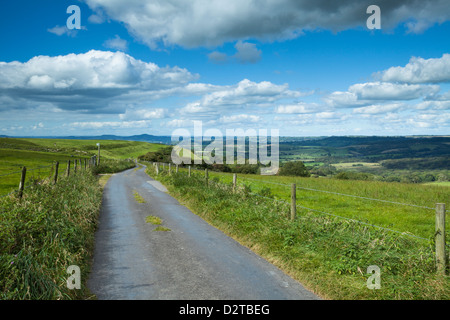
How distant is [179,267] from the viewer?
7.83m

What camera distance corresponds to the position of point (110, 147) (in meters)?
141

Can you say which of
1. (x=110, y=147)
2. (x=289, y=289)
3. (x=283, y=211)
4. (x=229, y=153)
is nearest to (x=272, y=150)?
(x=229, y=153)

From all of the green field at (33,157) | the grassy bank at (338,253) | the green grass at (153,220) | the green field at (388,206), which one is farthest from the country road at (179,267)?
the green field at (33,157)

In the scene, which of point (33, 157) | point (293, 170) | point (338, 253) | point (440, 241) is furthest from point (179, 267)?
point (33, 157)

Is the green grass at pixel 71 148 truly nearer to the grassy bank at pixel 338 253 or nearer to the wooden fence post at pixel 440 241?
the grassy bank at pixel 338 253

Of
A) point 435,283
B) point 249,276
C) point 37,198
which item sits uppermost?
point 37,198

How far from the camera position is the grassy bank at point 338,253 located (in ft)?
20.1

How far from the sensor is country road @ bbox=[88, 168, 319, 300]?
20.9 feet

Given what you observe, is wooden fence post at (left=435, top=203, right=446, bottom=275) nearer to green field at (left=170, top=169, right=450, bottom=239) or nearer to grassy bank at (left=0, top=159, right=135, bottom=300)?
green field at (left=170, top=169, right=450, bottom=239)

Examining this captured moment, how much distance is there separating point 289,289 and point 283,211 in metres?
5.12

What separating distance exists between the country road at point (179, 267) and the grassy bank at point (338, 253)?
42 cm
